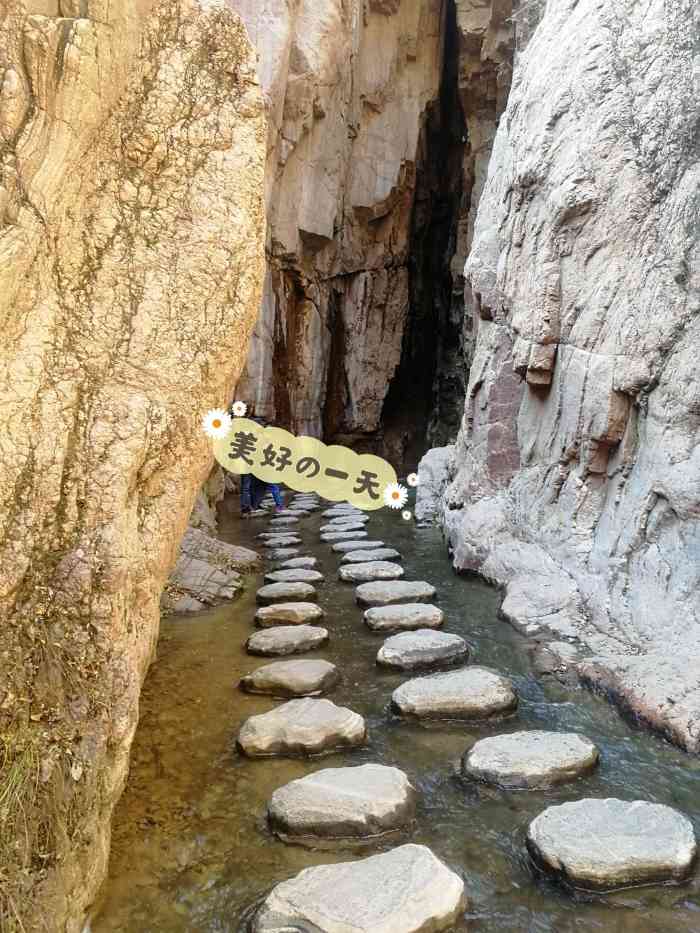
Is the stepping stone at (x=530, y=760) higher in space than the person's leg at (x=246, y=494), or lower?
lower

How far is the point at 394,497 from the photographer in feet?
32.5

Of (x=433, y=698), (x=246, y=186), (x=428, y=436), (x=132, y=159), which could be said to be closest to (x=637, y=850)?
(x=433, y=698)

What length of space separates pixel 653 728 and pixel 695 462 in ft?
4.64

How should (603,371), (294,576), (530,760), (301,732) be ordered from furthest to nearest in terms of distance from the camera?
(294,576)
(603,371)
(301,732)
(530,760)

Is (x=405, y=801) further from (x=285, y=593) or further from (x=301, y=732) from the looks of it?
(x=285, y=593)

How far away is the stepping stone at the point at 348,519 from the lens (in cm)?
834

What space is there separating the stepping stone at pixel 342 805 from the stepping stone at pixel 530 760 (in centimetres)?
34

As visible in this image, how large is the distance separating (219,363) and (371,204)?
12191mm

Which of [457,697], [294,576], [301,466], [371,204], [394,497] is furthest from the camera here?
[371,204]

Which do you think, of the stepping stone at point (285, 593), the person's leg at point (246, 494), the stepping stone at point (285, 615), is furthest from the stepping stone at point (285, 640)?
the person's leg at point (246, 494)

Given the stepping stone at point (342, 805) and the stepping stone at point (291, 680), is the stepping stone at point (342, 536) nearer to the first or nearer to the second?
the stepping stone at point (291, 680)

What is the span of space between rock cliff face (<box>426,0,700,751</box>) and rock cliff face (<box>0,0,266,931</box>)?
238 centimetres

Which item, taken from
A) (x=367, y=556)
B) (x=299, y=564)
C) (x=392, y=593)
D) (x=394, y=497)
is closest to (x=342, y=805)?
(x=392, y=593)

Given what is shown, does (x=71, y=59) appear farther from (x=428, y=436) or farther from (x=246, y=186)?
(x=428, y=436)
